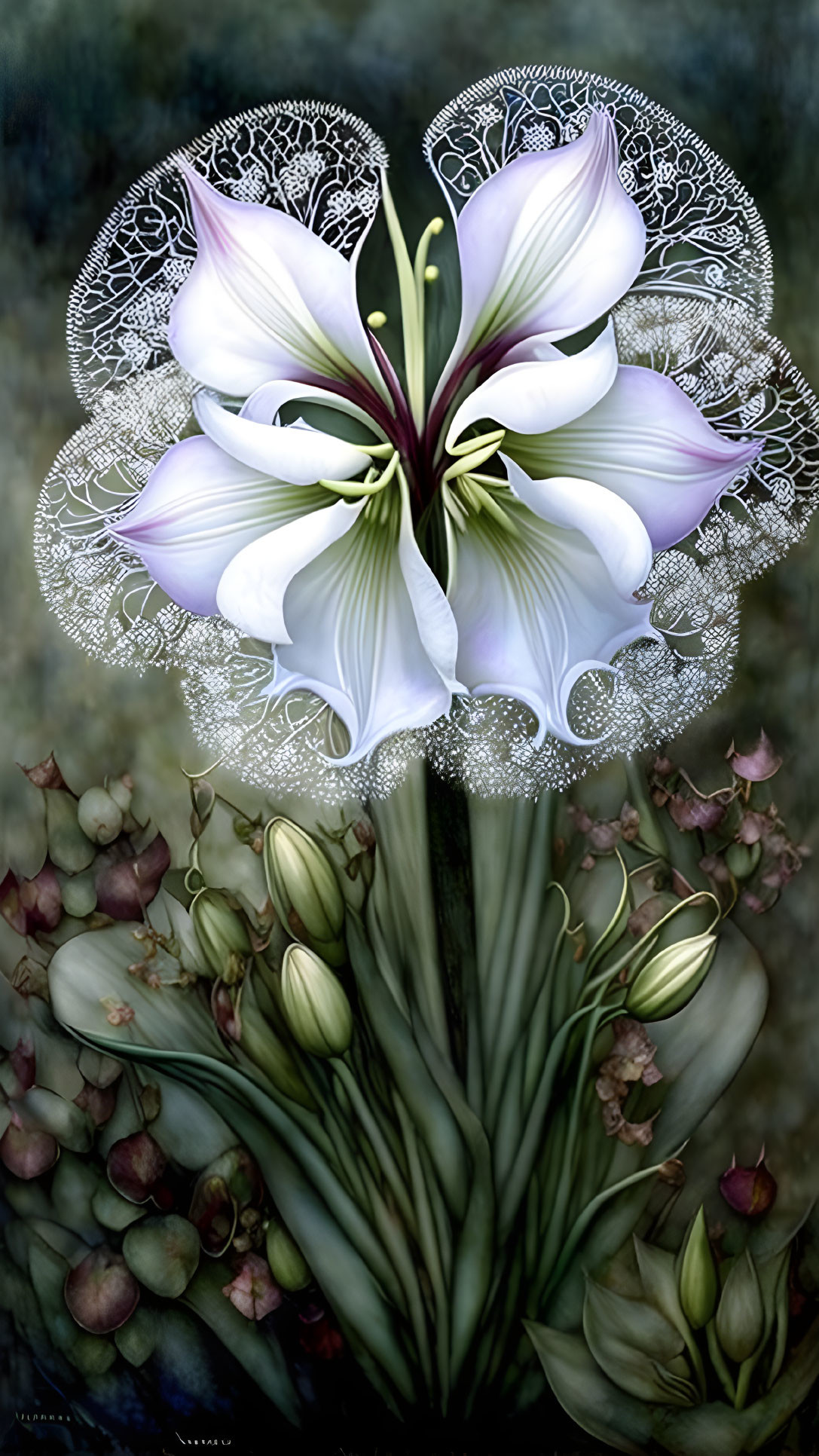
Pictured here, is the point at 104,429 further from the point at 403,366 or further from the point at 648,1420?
the point at 648,1420

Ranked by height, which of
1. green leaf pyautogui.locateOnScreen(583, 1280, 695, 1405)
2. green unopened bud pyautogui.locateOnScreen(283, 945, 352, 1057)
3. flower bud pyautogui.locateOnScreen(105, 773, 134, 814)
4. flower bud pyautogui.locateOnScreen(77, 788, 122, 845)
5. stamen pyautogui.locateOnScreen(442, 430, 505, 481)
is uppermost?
stamen pyautogui.locateOnScreen(442, 430, 505, 481)

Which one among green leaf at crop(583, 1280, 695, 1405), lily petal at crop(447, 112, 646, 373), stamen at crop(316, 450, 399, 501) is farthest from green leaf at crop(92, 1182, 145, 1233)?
lily petal at crop(447, 112, 646, 373)

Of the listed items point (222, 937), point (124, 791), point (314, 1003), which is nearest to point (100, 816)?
point (124, 791)

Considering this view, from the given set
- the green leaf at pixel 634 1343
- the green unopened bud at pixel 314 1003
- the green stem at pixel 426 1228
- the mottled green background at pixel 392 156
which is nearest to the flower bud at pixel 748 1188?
the mottled green background at pixel 392 156

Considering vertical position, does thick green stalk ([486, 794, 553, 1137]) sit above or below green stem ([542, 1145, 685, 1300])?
above

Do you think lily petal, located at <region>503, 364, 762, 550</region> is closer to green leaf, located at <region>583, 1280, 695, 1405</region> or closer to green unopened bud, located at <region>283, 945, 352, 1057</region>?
green unopened bud, located at <region>283, 945, 352, 1057</region>

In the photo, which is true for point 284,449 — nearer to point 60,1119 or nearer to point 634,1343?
point 60,1119
